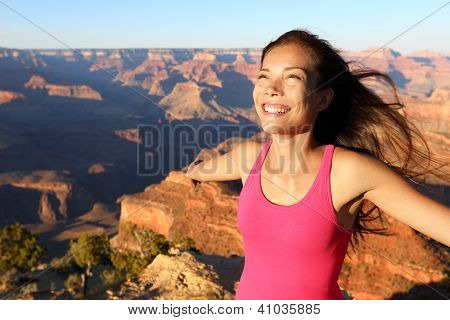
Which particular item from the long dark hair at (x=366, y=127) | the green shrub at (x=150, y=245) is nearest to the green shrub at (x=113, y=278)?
the green shrub at (x=150, y=245)

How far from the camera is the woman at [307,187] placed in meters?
1.79

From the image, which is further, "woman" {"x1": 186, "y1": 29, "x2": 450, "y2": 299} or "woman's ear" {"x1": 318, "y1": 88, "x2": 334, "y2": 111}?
"woman's ear" {"x1": 318, "y1": 88, "x2": 334, "y2": 111}

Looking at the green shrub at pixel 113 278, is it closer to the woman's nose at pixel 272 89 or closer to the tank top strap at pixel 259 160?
→ the tank top strap at pixel 259 160

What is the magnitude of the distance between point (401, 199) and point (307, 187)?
45cm

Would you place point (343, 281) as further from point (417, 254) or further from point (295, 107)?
point (295, 107)

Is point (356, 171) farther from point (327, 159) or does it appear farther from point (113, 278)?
point (113, 278)

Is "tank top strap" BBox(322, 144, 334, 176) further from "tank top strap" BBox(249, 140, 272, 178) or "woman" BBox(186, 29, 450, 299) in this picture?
"tank top strap" BBox(249, 140, 272, 178)

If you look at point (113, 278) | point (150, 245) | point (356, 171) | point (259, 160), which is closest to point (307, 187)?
point (356, 171)

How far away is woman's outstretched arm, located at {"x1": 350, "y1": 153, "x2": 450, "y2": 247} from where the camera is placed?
5.38ft

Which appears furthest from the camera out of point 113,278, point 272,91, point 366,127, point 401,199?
point 113,278

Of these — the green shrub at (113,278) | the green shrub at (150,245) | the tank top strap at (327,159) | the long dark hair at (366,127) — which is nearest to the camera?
the tank top strap at (327,159)

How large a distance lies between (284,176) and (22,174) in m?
96.8

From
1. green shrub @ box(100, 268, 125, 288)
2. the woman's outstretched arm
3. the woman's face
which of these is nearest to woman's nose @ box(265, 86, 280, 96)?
the woman's face

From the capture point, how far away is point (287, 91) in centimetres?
199
